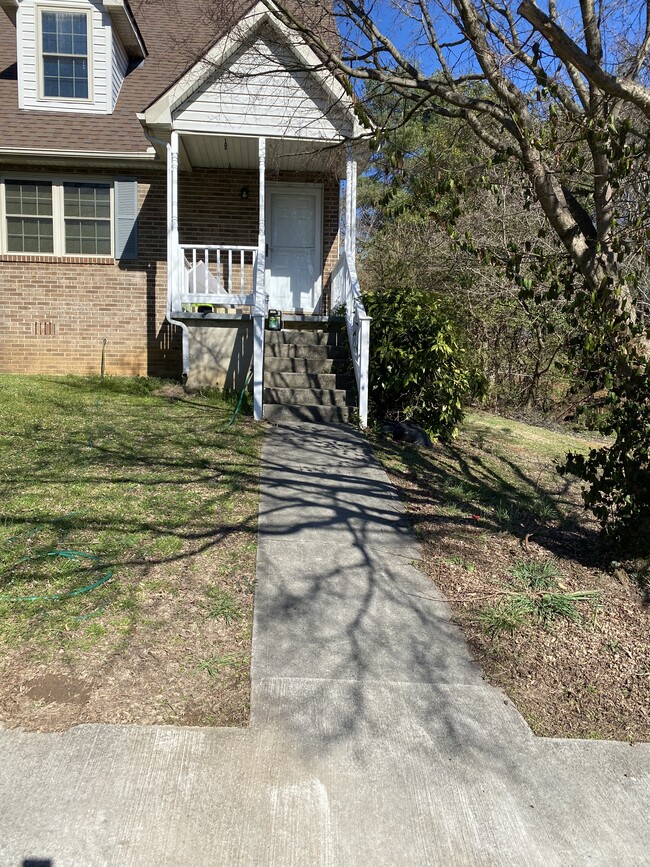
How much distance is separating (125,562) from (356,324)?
18.9 ft

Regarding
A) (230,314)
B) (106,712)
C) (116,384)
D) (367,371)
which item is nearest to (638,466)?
(106,712)

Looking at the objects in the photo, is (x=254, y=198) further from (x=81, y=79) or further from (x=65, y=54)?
(x=65, y=54)

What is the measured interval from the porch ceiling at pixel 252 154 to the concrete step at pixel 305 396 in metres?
3.57

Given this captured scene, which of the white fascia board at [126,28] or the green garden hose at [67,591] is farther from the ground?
the white fascia board at [126,28]

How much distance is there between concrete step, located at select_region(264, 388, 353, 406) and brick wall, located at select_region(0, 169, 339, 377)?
12.6ft

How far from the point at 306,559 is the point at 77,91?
11163 millimetres

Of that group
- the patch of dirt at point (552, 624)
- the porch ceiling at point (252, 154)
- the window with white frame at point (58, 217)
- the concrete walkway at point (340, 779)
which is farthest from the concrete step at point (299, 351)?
the concrete walkway at point (340, 779)

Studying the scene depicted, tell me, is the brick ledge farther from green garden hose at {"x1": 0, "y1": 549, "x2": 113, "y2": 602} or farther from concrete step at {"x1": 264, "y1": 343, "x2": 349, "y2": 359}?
green garden hose at {"x1": 0, "y1": 549, "x2": 113, "y2": 602}

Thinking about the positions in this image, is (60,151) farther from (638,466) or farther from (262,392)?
(638,466)

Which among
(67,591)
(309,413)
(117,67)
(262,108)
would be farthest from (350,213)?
(67,591)

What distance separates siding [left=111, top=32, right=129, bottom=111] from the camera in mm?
12688

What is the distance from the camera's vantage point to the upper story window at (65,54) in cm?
1233

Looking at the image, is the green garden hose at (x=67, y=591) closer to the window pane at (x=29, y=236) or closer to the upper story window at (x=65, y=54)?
the window pane at (x=29, y=236)

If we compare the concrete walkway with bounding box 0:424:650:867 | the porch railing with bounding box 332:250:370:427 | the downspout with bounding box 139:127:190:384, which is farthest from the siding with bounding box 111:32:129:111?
the concrete walkway with bounding box 0:424:650:867
